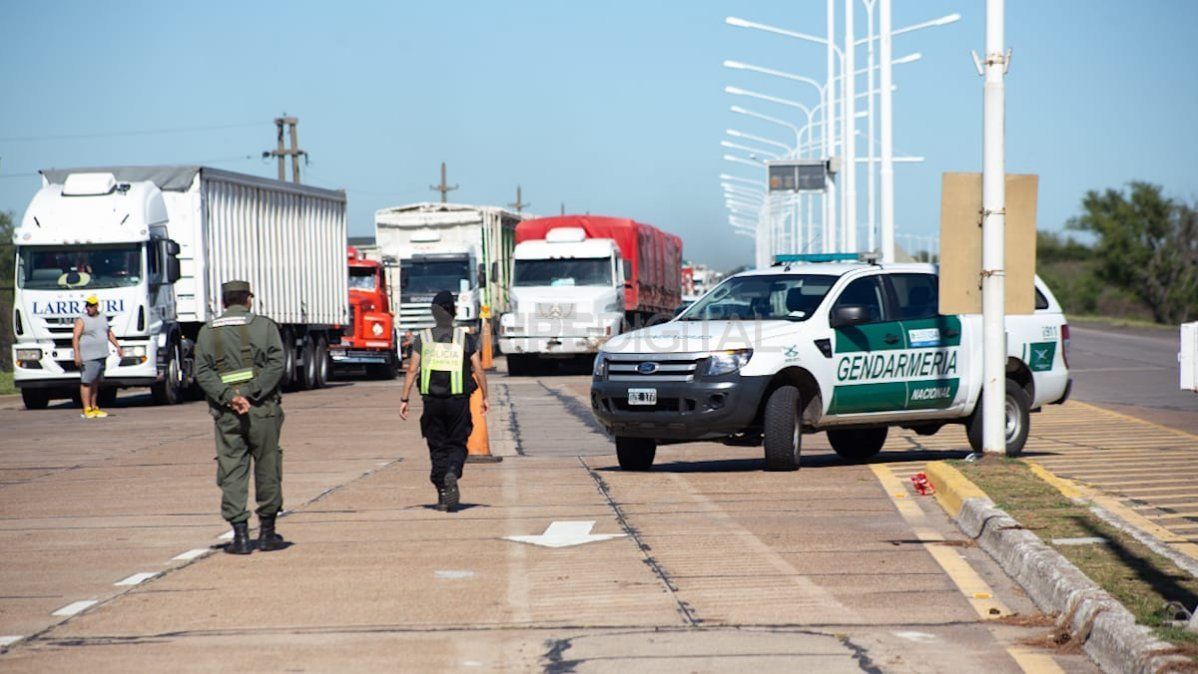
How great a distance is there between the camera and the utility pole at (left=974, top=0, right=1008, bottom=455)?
1497cm

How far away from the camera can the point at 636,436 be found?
15.4 meters

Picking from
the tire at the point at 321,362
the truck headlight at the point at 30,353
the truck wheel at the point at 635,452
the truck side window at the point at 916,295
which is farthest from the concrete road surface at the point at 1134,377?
the truck headlight at the point at 30,353

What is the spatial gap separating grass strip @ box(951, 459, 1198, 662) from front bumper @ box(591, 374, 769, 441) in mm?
2100

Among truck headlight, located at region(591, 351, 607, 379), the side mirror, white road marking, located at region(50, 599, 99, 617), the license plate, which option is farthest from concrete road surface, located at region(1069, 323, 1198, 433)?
white road marking, located at region(50, 599, 99, 617)

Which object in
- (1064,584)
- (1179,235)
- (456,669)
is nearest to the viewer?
(456,669)

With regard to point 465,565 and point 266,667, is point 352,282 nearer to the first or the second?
point 465,565

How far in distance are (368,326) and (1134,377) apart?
1684 cm

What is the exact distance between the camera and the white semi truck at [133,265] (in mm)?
28922

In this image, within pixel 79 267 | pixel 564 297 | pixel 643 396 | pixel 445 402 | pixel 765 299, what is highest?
pixel 79 267

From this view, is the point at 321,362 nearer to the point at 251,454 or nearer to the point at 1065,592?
the point at 251,454

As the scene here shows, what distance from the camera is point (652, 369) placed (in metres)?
15.4

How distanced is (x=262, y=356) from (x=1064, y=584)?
526 cm

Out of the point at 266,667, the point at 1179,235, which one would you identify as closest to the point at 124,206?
the point at 266,667

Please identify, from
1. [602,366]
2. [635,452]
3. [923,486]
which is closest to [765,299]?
[602,366]
